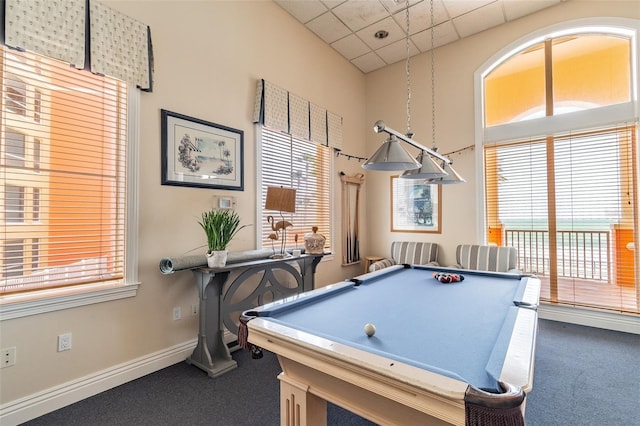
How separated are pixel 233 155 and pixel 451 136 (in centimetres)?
307

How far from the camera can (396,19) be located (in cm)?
371

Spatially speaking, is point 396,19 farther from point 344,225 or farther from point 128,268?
point 128,268

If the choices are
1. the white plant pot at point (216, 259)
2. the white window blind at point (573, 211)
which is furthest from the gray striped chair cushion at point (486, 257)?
the white plant pot at point (216, 259)

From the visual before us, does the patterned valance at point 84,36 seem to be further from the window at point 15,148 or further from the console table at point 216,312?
the console table at point 216,312

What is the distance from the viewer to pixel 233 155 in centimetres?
301

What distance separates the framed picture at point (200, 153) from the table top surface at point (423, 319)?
1579 mm

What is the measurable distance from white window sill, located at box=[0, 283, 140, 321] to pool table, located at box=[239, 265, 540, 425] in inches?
52.9

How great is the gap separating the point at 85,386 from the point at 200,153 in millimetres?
1946

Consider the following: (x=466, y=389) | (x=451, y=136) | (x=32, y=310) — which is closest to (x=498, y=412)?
(x=466, y=389)

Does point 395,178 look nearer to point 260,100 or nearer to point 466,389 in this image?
point 260,100

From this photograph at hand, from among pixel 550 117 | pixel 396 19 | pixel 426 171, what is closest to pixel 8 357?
pixel 426 171

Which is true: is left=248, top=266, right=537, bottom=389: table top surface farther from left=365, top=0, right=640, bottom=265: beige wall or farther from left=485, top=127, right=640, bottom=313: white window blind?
left=365, top=0, right=640, bottom=265: beige wall

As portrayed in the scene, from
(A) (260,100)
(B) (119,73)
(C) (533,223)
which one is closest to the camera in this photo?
(B) (119,73)

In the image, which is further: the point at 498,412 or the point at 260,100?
the point at 260,100
